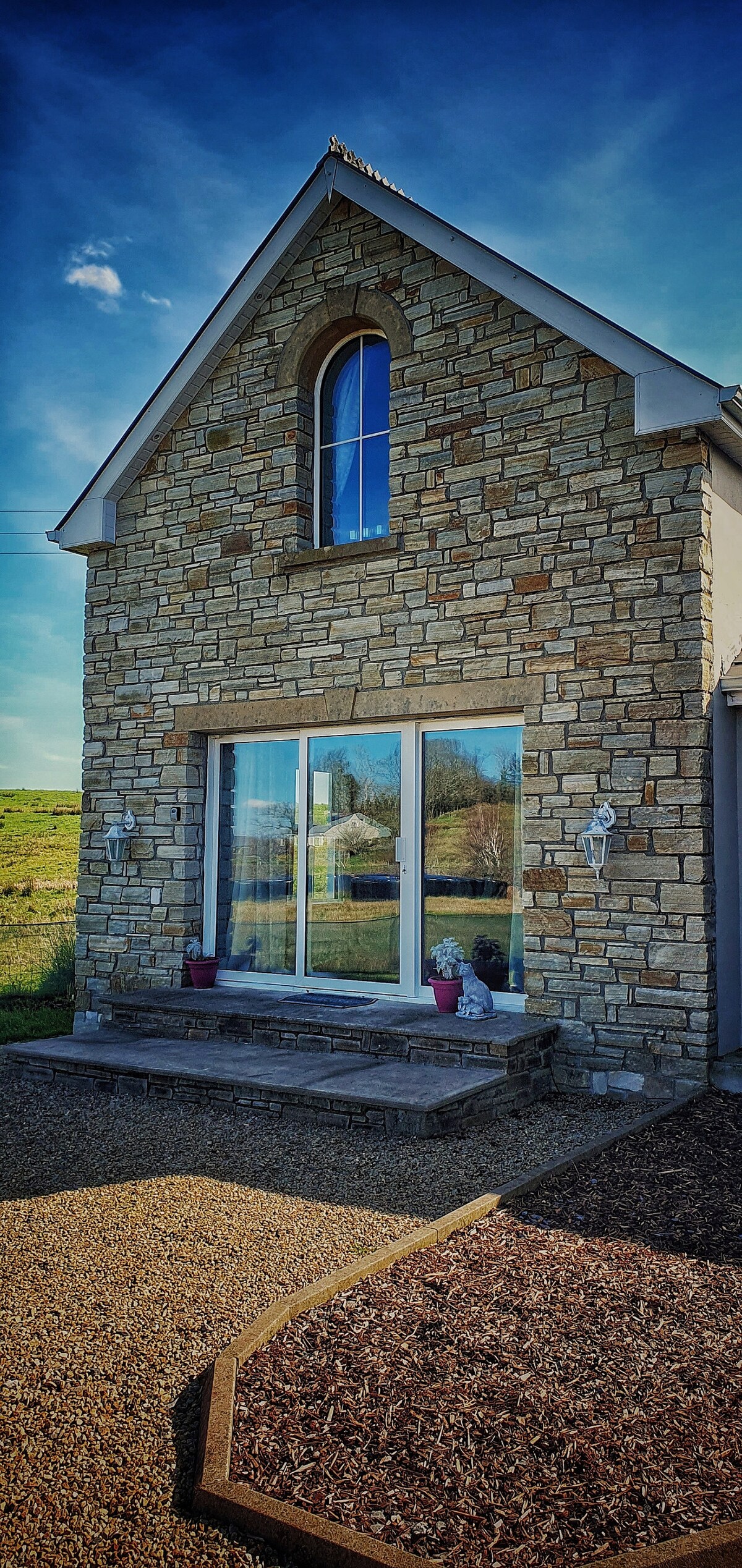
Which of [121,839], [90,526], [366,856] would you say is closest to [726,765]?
[366,856]

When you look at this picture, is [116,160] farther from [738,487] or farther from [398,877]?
[398,877]

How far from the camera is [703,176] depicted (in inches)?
334

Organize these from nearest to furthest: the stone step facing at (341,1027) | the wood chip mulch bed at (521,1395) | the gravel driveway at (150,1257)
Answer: the wood chip mulch bed at (521,1395)
the gravel driveway at (150,1257)
the stone step facing at (341,1027)

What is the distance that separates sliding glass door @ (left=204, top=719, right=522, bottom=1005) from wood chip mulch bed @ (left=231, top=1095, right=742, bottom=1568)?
3.66 meters

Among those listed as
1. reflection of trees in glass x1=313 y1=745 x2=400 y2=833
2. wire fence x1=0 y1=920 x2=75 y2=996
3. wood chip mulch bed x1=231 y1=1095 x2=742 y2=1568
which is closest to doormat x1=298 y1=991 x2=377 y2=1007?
reflection of trees in glass x1=313 y1=745 x2=400 y2=833

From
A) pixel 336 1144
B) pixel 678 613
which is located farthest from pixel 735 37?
pixel 336 1144

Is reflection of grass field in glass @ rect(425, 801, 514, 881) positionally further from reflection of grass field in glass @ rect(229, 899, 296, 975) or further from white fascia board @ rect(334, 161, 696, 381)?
white fascia board @ rect(334, 161, 696, 381)

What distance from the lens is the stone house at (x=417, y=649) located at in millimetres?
7113

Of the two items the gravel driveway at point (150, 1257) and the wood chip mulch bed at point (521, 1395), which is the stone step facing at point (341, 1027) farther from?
the wood chip mulch bed at point (521, 1395)

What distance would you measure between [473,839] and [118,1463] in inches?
227

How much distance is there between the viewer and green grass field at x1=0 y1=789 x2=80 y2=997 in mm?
12336

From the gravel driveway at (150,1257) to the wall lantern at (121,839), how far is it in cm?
268

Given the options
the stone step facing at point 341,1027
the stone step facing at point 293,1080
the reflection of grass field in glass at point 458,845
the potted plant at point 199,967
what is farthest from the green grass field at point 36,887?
the reflection of grass field in glass at point 458,845

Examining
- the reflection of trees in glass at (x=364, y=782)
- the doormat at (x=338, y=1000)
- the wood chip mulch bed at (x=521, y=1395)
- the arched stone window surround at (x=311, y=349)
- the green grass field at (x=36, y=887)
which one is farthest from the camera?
the green grass field at (x=36, y=887)
